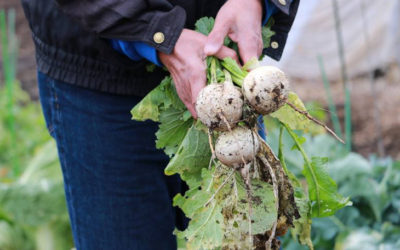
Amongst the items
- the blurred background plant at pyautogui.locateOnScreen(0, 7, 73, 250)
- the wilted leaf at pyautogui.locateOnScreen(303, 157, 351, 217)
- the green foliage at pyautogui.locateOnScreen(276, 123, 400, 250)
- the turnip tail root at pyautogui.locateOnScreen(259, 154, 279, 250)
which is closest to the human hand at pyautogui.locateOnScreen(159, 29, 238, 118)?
the turnip tail root at pyautogui.locateOnScreen(259, 154, 279, 250)

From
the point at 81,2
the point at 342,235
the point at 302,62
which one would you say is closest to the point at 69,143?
the point at 81,2

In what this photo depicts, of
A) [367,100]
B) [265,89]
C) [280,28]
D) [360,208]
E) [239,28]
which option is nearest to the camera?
[265,89]

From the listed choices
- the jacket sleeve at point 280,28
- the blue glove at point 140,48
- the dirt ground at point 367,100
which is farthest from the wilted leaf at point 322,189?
the dirt ground at point 367,100

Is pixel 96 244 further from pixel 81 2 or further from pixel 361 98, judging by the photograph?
pixel 361 98

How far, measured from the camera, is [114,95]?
1.61 m

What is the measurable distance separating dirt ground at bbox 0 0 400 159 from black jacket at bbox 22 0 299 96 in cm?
261

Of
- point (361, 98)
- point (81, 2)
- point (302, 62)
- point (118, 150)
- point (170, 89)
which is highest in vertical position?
point (81, 2)

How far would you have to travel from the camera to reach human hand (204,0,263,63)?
4.64 feet

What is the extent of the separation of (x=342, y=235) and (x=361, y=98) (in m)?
3.01

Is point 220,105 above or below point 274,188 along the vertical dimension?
above

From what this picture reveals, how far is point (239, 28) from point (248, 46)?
1.9 inches

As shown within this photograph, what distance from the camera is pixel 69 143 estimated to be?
1.65m

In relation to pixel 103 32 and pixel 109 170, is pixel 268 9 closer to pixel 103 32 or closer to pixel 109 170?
pixel 103 32

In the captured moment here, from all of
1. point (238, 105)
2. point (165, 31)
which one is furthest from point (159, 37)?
point (238, 105)
